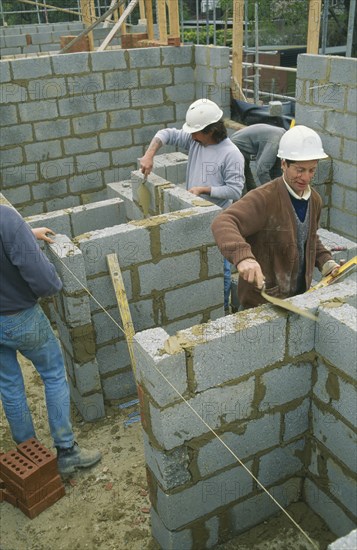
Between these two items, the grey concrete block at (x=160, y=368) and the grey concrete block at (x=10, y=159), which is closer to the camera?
the grey concrete block at (x=160, y=368)

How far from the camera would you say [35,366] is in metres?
3.82

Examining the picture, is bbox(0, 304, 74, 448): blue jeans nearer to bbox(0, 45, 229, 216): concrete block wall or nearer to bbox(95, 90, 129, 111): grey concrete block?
bbox(0, 45, 229, 216): concrete block wall

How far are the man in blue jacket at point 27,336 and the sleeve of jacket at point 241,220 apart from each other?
→ 1126 mm

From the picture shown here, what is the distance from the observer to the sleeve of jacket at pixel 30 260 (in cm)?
321

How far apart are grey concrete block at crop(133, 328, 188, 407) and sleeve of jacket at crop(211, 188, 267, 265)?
696 millimetres

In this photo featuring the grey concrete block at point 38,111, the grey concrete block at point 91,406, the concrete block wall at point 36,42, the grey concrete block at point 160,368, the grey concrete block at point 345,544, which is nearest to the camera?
the grey concrete block at point 345,544

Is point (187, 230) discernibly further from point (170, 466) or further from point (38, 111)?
point (38, 111)

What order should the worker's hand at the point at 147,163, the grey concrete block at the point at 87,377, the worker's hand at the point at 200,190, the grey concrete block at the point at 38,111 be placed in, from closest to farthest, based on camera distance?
the grey concrete block at the point at 87,377
the worker's hand at the point at 200,190
the worker's hand at the point at 147,163
the grey concrete block at the point at 38,111

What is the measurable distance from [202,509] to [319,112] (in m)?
5.06

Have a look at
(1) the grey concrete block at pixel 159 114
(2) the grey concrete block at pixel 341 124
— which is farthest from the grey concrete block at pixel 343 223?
(1) the grey concrete block at pixel 159 114

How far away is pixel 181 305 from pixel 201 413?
187 cm

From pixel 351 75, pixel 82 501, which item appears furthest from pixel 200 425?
pixel 351 75

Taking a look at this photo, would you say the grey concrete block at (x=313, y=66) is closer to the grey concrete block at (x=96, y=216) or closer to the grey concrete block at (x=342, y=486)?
the grey concrete block at (x=96, y=216)

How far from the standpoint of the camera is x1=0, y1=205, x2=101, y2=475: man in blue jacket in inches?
128
